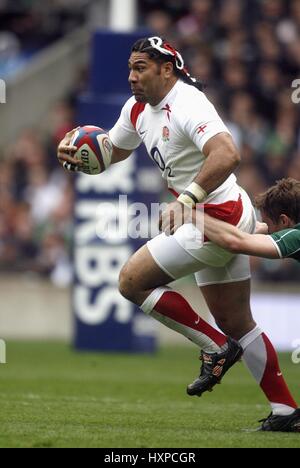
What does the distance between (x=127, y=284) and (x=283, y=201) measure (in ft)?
3.50

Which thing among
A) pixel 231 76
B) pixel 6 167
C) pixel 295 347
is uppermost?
pixel 231 76

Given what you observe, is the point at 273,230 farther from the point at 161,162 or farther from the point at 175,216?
the point at 161,162

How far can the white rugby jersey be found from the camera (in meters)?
7.09

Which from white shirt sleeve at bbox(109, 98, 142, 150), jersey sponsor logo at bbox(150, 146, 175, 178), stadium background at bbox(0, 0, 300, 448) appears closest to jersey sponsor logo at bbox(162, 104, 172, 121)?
jersey sponsor logo at bbox(150, 146, 175, 178)

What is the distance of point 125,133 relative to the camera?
7.78 meters

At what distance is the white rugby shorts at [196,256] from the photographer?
7137mm

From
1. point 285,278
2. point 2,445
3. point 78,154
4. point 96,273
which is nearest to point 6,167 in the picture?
point 96,273

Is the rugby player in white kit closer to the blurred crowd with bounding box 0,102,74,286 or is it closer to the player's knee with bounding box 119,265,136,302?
the player's knee with bounding box 119,265,136,302

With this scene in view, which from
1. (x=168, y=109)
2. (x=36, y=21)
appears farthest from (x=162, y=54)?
(x=36, y=21)

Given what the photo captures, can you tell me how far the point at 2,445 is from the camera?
20.4ft

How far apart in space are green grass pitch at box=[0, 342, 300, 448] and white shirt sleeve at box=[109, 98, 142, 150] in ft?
5.88
